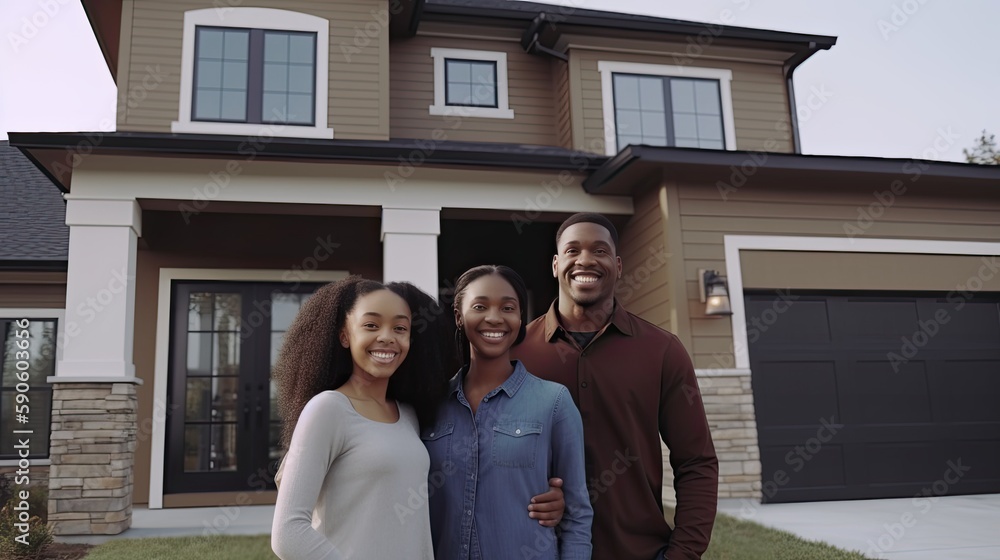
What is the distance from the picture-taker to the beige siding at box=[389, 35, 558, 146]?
892cm

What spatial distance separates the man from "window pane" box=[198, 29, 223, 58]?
21.8 feet

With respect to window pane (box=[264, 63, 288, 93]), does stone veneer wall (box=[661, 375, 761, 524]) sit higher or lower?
lower

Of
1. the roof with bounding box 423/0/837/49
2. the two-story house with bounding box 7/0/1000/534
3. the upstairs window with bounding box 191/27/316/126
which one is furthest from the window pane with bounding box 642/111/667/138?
the upstairs window with bounding box 191/27/316/126

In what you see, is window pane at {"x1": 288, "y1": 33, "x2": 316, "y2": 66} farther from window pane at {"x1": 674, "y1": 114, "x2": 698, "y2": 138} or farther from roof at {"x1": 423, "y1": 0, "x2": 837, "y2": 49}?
window pane at {"x1": 674, "y1": 114, "x2": 698, "y2": 138}

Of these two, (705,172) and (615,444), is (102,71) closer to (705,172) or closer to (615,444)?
(705,172)

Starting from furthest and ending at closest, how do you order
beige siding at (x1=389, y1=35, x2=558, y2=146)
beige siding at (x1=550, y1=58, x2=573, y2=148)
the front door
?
1. beige siding at (x1=389, y1=35, x2=558, y2=146)
2. beige siding at (x1=550, y1=58, x2=573, y2=148)
3. the front door

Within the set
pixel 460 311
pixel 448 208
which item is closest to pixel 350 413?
pixel 460 311

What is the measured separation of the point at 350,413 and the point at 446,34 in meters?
8.11

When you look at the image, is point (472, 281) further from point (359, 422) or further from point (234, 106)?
point (234, 106)

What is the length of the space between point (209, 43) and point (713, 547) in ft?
22.1

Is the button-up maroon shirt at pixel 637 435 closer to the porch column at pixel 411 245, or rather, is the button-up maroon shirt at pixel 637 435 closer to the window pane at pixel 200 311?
the porch column at pixel 411 245

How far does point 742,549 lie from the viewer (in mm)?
4711

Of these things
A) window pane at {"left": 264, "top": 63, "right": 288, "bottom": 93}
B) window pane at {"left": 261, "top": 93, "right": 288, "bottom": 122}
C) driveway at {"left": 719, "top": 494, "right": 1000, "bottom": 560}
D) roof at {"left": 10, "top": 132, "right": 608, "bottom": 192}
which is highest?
window pane at {"left": 264, "top": 63, "right": 288, "bottom": 93}

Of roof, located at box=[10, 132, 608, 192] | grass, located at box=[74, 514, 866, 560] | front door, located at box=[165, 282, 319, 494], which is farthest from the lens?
front door, located at box=[165, 282, 319, 494]
